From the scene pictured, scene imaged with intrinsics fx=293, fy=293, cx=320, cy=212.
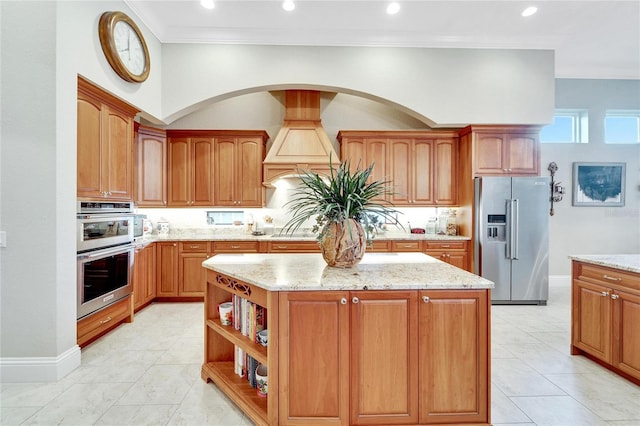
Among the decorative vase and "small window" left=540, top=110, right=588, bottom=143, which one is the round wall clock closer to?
the decorative vase

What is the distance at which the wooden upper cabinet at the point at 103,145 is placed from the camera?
2.70 metres

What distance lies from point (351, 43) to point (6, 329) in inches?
184

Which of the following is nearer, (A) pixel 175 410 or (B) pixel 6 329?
(A) pixel 175 410

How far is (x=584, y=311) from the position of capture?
8.54ft

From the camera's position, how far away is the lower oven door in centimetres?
266

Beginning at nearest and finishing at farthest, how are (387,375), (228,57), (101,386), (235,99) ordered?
(387,375) < (101,386) < (228,57) < (235,99)

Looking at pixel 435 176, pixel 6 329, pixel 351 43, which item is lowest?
pixel 6 329

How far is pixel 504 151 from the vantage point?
4.23 m

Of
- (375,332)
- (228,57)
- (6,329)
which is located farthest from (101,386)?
(228,57)

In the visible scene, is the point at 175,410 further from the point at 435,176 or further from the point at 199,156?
the point at 435,176

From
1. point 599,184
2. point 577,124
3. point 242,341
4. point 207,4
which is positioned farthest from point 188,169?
point 599,184

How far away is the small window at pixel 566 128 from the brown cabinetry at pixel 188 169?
570cm

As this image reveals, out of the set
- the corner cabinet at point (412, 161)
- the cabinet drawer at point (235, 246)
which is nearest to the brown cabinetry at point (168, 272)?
the cabinet drawer at point (235, 246)

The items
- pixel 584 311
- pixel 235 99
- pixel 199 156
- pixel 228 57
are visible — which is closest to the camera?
pixel 584 311
